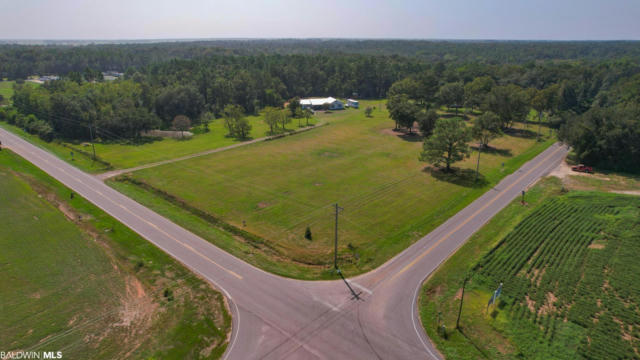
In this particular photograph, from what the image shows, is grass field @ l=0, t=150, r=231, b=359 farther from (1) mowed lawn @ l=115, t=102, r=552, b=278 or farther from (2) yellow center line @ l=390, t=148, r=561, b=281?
(2) yellow center line @ l=390, t=148, r=561, b=281

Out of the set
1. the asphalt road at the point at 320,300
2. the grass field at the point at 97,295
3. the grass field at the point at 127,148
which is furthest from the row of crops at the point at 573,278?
the grass field at the point at 127,148

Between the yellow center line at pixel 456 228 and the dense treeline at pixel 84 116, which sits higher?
the dense treeline at pixel 84 116

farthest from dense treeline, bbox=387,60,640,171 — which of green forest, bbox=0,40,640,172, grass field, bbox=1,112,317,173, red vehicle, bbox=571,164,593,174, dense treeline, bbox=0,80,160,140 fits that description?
dense treeline, bbox=0,80,160,140

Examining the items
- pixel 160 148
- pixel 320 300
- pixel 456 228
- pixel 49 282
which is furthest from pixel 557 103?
pixel 49 282

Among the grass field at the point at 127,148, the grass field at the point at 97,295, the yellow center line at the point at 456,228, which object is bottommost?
the grass field at the point at 97,295

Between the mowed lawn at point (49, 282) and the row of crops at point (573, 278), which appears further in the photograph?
the mowed lawn at point (49, 282)

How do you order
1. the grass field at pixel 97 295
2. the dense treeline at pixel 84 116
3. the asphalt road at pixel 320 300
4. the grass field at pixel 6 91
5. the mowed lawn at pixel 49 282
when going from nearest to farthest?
1. the asphalt road at pixel 320 300
2. the grass field at pixel 97 295
3. the mowed lawn at pixel 49 282
4. the dense treeline at pixel 84 116
5. the grass field at pixel 6 91

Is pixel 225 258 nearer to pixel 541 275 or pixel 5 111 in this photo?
pixel 541 275

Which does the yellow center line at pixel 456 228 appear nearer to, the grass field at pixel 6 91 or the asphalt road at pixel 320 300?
the asphalt road at pixel 320 300
